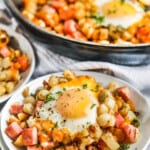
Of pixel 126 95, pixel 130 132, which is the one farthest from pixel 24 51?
pixel 130 132

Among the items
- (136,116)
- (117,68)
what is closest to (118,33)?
(117,68)

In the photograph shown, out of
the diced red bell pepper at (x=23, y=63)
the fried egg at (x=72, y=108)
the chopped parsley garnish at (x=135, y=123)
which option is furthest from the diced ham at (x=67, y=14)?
the chopped parsley garnish at (x=135, y=123)

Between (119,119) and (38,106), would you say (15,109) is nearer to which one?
(38,106)

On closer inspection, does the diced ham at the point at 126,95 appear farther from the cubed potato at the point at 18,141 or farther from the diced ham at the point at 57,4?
the diced ham at the point at 57,4

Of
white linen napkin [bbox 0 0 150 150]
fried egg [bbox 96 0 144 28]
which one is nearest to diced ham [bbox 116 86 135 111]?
white linen napkin [bbox 0 0 150 150]

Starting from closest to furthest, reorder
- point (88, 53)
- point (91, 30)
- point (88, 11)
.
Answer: point (88, 53)
point (91, 30)
point (88, 11)

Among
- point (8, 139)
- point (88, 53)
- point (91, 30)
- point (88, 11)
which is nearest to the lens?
point (8, 139)

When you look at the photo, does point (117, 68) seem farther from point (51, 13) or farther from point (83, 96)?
point (51, 13)
